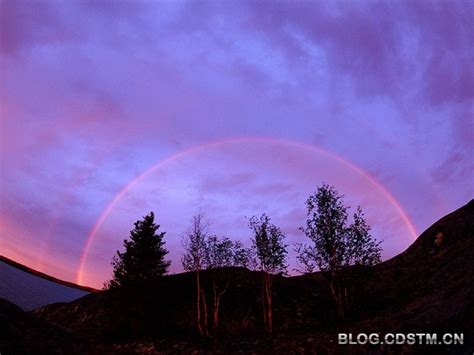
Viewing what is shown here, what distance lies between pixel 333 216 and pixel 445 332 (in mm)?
18846

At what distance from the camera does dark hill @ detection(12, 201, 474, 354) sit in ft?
71.9

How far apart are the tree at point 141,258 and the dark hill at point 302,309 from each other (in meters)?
1.29

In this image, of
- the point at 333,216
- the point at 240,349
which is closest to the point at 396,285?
the point at 333,216

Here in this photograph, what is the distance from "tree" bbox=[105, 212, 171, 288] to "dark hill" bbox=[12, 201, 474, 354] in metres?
1.29

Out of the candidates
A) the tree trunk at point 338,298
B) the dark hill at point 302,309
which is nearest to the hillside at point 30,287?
the dark hill at point 302,309

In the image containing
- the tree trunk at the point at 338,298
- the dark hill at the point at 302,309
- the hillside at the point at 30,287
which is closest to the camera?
the dark hill at the point at 302,309

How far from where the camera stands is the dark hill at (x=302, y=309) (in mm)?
21914

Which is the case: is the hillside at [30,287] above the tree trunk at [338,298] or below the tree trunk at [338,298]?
above

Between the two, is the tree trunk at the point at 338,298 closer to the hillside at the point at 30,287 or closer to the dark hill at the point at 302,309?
the dark hill at the point at 302,309

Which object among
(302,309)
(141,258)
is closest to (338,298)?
(302,309)

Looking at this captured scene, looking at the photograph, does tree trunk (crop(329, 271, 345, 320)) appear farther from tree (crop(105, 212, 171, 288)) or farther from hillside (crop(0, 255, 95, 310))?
hillside (crop(0, 255, 95, 310))

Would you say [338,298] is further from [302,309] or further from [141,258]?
[141,258]

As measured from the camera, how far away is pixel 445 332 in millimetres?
17453

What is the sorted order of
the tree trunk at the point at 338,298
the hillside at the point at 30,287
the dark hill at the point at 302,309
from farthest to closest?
1. the hillside at the point at 30,287
2. the tree trunk at the point at 338,298
3. the dark hill at the point at 302,309
